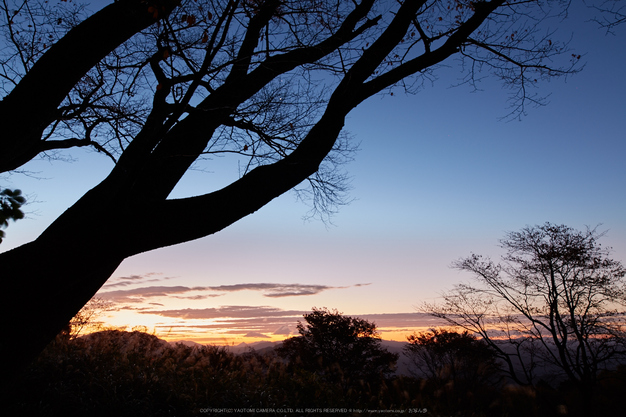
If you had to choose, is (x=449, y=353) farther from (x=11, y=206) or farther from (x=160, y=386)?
(x=11, y=206)

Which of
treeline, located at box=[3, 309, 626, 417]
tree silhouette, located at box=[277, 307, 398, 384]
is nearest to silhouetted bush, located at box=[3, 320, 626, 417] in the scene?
treeline, located at box=[3, 309, 626, 417]

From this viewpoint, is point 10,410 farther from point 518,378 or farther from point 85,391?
point 518,378

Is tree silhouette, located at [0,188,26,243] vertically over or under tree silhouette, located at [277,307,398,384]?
over

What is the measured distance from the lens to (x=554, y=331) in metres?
13.9

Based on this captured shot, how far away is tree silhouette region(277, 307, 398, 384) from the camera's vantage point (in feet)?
55.2

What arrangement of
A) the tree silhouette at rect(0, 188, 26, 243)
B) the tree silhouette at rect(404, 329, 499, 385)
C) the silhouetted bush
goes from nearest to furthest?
the tree silhouette at rect(0, 188, 26, 243) → the silhouetted bush → the tree silhouette at rect(404, 329, 499, 385)

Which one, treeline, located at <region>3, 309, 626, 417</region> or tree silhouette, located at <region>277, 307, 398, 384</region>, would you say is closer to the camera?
treeline, located at <region>3, 309, 626, 417</region>

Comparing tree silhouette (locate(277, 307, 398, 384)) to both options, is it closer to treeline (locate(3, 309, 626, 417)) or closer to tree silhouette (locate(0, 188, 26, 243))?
treeline (locate(3, 309, 626, 417))

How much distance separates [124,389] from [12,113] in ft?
12.2

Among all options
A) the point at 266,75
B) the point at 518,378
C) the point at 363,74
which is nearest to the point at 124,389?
the point at 266,75

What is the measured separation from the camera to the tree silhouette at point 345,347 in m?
16.8

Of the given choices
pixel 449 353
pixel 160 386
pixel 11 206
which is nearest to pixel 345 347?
pixel 449 353

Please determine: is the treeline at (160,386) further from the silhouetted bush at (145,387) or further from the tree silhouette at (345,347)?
the tree silhouette at (345,347)

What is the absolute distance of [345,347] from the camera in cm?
1695
